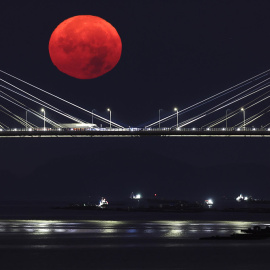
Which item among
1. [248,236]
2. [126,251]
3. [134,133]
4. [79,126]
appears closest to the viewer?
[126,251]

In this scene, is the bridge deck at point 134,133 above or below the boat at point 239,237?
above

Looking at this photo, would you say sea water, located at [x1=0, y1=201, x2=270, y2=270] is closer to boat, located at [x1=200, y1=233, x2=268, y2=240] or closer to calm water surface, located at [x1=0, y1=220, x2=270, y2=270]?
calm water surface, located at [x1=0, y1=220, x2=270, y2=270]

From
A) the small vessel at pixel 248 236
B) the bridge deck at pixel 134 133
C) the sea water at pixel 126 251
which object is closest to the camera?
the sea water at pixel 126 251

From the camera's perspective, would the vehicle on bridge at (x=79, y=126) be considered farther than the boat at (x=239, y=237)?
Yes

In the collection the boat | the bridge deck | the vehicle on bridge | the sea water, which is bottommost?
the sea water

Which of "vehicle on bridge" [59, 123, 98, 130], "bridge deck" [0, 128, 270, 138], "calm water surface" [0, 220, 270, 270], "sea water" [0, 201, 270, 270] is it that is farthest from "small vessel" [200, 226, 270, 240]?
"vehicle on bridge" [59, 123, 98, 130]

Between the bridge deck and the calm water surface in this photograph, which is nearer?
the calm water surface

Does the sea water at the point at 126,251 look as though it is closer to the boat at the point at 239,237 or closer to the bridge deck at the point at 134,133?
the boat at the point at 239,237

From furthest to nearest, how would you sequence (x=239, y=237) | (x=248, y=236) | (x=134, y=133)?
(x=134, y=133), (x=248, y=236), (x=239, y=237)

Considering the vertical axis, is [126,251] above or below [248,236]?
below

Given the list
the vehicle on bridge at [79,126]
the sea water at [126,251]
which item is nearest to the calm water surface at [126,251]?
the sea water at [126,251]

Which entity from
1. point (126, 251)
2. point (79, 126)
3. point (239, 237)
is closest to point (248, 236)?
point (239, 237)

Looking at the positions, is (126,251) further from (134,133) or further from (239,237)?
(134,133)

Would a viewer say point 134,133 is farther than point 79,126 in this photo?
No
